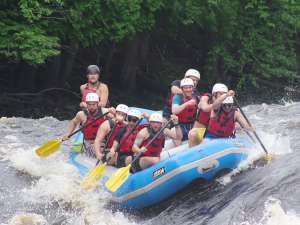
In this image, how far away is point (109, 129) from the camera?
10000mm

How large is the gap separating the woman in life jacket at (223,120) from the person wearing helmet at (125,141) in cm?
111

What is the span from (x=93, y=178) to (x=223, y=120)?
204cm

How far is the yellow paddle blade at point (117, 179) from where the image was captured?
872cm

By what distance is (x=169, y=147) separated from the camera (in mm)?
10555

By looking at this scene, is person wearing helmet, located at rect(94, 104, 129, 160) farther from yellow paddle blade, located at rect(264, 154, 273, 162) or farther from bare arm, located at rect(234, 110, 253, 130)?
yellow paddle blade, located at rect(264, 154, 273, 162)

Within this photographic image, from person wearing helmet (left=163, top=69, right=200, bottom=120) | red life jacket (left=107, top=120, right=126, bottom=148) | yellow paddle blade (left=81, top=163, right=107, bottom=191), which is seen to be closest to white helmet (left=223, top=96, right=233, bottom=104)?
person wearing helmet (left=163, top=69, right=200, bottom=120)

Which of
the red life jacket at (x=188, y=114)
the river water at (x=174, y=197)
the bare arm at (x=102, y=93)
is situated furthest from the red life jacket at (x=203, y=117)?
the bare arm at (x=102, y=93)

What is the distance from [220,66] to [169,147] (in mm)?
12299

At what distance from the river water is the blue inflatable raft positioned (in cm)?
16

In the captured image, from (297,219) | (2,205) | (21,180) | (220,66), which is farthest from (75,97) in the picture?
(297,219)

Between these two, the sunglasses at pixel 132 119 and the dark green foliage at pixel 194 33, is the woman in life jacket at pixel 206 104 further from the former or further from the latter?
the dark green foliage at pixel 194 33

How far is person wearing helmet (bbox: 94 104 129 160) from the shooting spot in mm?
9789

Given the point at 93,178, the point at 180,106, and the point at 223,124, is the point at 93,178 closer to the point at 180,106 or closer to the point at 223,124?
the point at 180,106

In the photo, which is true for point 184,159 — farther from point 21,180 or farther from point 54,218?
point 21,180
